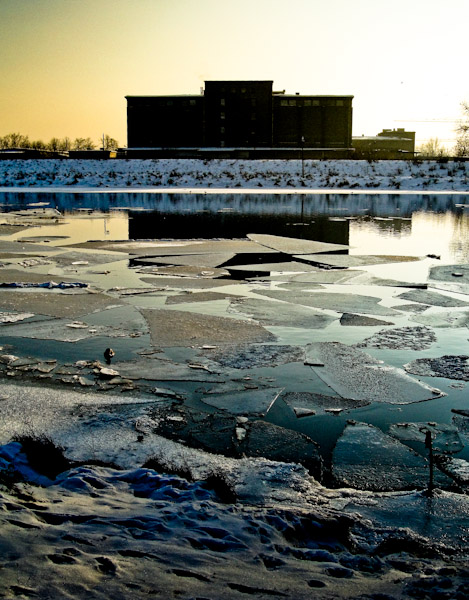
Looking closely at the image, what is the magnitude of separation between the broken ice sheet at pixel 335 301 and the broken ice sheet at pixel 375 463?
2907 millimetres

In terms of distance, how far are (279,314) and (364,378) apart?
6.51ft

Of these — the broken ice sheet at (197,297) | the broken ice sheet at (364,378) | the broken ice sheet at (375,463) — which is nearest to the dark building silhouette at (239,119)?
the broken ice sheet at (197,297)

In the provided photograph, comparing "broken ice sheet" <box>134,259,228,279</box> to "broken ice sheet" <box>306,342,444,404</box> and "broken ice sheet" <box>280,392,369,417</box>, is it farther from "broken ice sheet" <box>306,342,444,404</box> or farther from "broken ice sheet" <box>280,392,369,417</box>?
"broken ice sheet" <box>280,392,369,417</box>

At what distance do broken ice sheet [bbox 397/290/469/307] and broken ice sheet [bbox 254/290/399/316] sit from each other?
41 centimetres

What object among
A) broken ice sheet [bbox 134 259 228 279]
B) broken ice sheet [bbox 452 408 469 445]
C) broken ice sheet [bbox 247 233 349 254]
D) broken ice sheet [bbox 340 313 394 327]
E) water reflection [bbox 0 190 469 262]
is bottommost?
broken ice sheet [bbox 452 408 469 445]

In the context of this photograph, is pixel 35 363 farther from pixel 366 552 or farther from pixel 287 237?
pixel 287 237

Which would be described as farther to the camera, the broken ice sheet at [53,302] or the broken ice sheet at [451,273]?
the broken ice sheet at [451,273]

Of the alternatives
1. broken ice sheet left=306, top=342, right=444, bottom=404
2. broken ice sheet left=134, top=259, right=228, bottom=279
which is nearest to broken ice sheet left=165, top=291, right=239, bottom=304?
broken ice sheet left=134, top=259, right=228, bottom=279

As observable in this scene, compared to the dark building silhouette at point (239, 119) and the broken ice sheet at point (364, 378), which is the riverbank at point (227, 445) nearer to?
the broken ice sheet at point (364, 378)

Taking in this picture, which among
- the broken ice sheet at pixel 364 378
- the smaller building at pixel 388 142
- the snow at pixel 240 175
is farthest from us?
the smaller building at pixel 388 142

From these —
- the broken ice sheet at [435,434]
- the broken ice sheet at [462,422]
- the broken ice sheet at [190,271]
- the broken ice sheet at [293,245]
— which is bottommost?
the broken ice sheet at [435,434]

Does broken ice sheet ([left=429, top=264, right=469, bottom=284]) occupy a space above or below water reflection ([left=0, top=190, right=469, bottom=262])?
below

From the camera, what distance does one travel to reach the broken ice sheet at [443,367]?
439 cm

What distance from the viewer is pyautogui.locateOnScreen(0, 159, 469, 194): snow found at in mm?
39125
